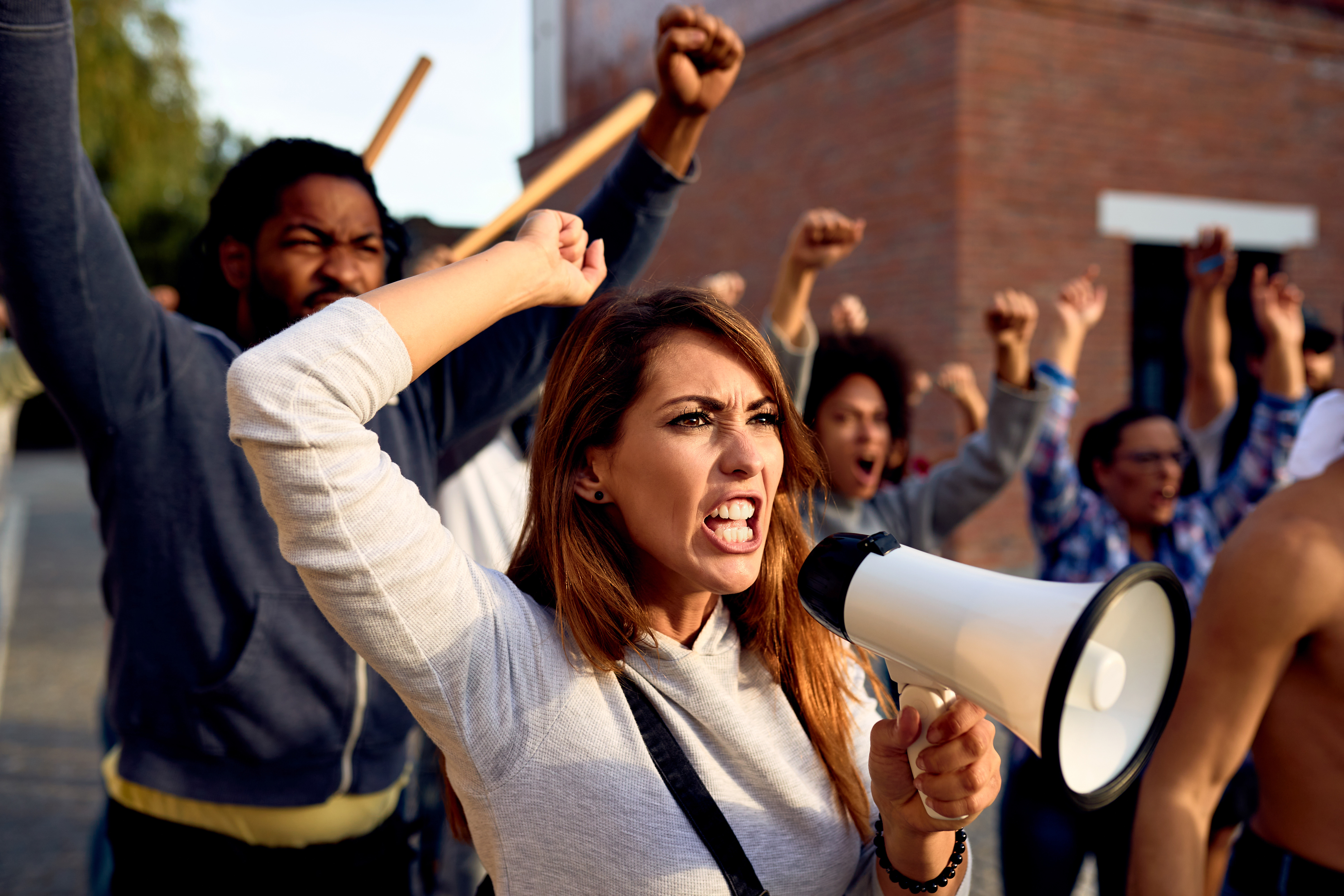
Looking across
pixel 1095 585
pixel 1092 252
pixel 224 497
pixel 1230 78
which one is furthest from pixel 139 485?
pixel 1230 78

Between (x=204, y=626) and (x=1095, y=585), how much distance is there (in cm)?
139

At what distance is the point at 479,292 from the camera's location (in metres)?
1.24

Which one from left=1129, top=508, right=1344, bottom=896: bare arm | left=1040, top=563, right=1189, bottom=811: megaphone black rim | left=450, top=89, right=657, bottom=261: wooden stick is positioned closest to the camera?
left=1040, top=563, right=1189, bottom=811: megaphone black rim

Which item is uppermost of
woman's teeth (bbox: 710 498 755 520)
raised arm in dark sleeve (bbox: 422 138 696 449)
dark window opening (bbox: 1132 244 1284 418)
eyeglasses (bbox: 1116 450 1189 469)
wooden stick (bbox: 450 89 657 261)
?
wooden stick (bbox: 450 89 657 261)

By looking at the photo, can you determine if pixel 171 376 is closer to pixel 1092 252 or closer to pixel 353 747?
pixel 353 747

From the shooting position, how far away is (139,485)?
1.66 meters

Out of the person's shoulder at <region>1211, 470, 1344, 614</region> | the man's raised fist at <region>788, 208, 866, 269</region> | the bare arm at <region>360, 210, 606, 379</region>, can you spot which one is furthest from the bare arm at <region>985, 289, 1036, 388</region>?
the bare arm at <region>360, 210, 606, 379</region>

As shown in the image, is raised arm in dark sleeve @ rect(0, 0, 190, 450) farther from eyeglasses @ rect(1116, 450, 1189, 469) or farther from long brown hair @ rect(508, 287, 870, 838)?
eyeglasses @ rect(1116, 450, 1189, 469)

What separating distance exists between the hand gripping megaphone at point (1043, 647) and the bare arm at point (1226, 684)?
0.73 metres

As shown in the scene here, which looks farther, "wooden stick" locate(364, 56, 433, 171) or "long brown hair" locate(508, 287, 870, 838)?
"wooden stick" locate(364, 56, 433, 171)

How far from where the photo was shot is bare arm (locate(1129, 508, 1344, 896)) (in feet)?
5.38

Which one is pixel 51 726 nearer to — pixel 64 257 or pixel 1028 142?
pixel 64 257

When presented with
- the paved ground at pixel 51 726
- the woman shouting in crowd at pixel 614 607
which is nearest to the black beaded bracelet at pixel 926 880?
the woman shouting in crowd at pixel 614 607

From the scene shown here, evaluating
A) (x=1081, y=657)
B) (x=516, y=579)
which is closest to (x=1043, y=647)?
(x=1081, y=657)
